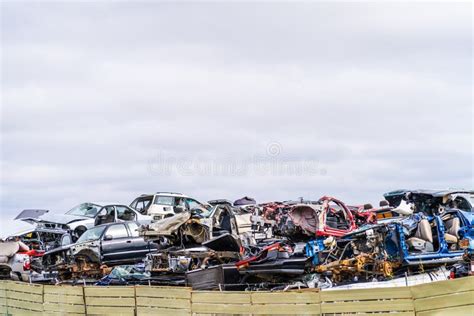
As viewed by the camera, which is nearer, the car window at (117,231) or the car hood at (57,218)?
the car window at (117,231)

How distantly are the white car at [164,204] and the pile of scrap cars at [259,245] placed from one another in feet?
0.25

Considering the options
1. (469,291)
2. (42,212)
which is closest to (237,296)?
(469,291)

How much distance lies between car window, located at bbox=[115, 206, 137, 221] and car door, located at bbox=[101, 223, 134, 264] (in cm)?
411

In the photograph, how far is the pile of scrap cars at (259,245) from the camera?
18.4 metres

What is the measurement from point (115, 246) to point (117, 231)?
0.55 meters

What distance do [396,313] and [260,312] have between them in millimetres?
3185

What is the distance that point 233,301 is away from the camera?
57.0ft

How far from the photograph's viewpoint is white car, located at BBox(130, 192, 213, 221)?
2944cm

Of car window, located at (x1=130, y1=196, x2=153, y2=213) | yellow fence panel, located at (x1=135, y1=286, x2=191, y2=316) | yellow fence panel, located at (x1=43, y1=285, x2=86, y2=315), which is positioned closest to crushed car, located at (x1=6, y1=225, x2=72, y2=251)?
car window, located at (x1=130, y1=196, x2=153, y2=213)

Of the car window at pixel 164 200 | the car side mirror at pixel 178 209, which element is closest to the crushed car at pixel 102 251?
the car window at pixel 164 200

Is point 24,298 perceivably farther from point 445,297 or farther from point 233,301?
point 445,297

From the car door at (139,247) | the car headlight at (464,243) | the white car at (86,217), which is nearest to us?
the car headlight at (464,243)

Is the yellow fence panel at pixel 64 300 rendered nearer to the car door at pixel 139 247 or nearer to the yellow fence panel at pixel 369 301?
the car door at pixel 139 247

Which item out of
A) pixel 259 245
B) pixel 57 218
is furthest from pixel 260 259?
pixel 57 218
